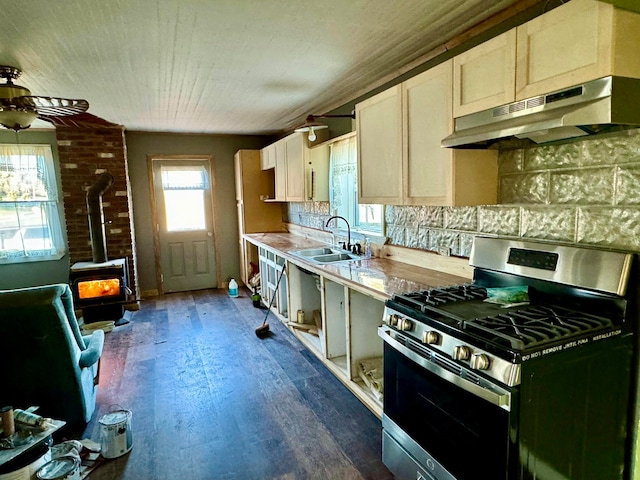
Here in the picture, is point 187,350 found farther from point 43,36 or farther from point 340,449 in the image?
point 43,36

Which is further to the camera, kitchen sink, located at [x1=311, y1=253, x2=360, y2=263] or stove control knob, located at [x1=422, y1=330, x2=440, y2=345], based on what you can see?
kitchen sink, located at [x1=311, y1=253, x2=360, y2=263]

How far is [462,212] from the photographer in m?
2.38

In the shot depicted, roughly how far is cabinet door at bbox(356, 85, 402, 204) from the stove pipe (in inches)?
141

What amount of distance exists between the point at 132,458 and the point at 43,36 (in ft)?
8.21

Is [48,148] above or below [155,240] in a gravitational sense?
above

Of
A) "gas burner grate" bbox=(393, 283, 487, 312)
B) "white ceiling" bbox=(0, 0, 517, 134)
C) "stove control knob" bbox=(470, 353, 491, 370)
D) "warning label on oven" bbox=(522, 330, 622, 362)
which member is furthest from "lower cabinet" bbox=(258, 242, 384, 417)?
"white ceiling" bbox=(0, 0, 517, 134)

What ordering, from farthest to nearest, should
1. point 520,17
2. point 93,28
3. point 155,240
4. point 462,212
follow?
point 155,240, point 462,212, point 93,28, point 520,17

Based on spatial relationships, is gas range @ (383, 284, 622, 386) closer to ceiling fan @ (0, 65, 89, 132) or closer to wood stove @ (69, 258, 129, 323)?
ceiling fan @ (0, 65, 89, 132)

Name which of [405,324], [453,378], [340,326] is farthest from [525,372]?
[340,326]

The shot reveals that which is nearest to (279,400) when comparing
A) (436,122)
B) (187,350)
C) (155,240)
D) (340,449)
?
(340,449)

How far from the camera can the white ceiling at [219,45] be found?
1966mm

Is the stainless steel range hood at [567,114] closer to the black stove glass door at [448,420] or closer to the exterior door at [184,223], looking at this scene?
the black stove glass door at [448,420]

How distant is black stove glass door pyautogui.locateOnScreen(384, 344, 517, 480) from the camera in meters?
1.34

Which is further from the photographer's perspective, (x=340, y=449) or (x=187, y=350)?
(x=187, y=350)
